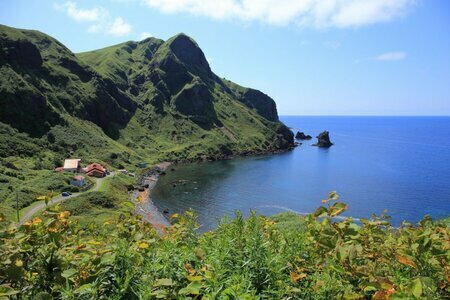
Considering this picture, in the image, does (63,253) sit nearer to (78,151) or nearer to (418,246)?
(418,246)

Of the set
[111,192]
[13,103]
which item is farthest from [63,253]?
[13,103]

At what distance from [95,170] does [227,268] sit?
11445cm

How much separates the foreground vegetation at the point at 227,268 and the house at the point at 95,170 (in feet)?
366

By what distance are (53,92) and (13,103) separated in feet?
89.0

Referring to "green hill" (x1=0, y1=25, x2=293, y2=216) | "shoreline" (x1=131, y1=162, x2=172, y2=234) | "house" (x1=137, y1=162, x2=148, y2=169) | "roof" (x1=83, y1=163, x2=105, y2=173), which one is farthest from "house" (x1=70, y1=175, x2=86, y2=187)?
"house" (x1=137, y1=162, x2=148, y2=169)

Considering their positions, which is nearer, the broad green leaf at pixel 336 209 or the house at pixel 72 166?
the broad green leaf at pixel 336 209

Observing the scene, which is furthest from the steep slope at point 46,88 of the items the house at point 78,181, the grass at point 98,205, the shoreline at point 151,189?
the grass at point 98,205

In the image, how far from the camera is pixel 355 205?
94.1m

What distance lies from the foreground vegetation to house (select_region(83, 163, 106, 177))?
11170 cm

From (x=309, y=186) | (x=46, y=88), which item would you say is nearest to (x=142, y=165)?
(x=46, y=88)

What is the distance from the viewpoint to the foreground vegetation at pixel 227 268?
434cm

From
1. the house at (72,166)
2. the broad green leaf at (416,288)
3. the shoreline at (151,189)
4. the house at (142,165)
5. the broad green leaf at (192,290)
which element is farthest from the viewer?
the house at (142,165)

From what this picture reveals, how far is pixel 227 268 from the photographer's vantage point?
5125 millimetres

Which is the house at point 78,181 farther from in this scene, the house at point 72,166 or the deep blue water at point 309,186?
the deep blue water at point 309,186
